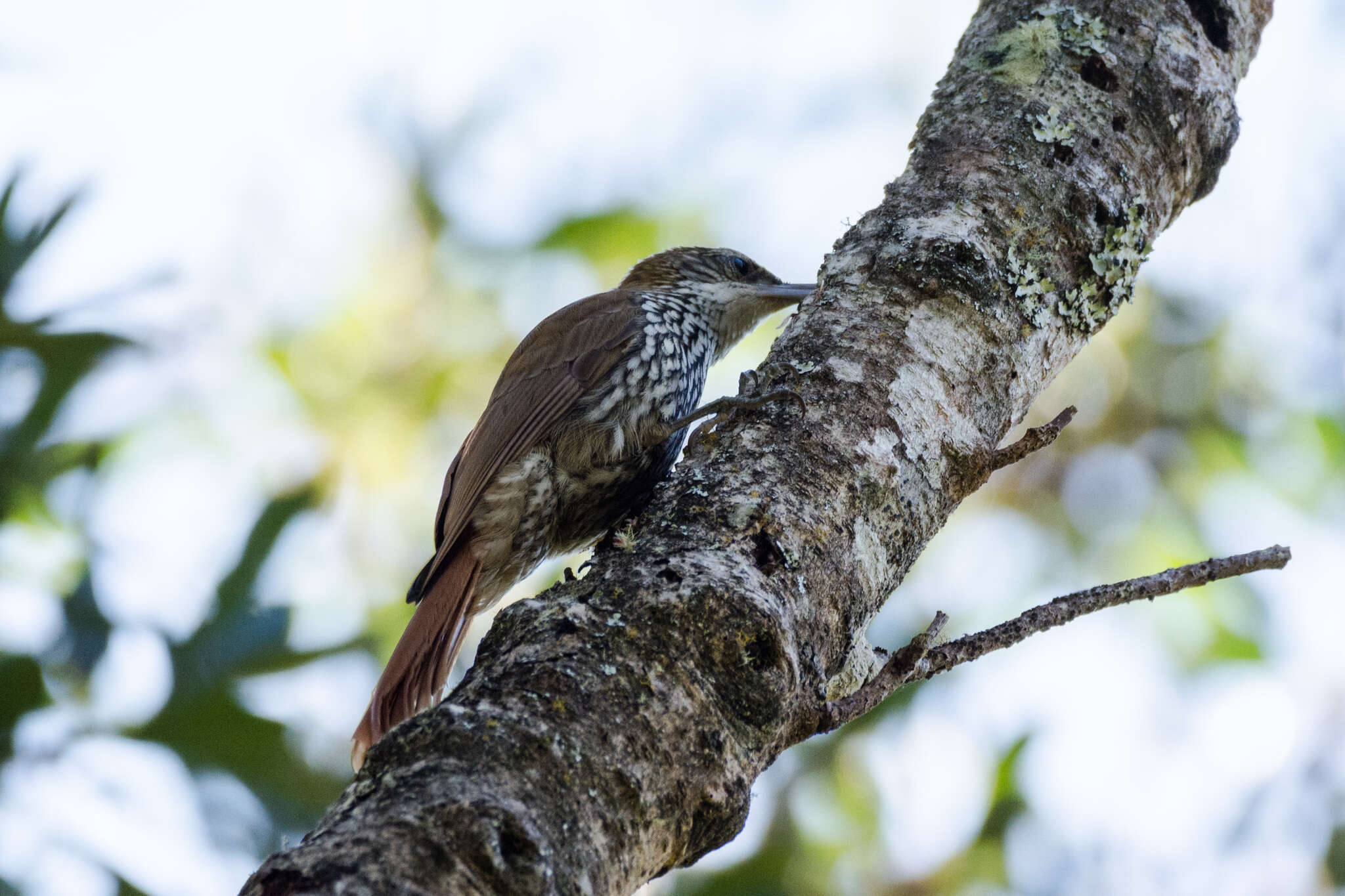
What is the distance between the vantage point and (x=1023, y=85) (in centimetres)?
226

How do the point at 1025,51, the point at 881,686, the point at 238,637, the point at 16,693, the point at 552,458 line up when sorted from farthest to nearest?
the point at 238,637
the point at 552,458
the point at 16,693
the point at 1025,51
the point at 881,686

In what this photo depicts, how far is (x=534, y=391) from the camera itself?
3.05 meters

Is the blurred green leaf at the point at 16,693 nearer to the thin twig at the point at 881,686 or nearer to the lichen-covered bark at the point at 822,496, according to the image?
the lichen-covered bark at the point at 822,496

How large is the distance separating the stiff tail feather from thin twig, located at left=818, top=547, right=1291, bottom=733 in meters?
0.97

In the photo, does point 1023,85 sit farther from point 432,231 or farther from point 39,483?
point 432,231

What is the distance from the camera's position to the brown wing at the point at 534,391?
285cm

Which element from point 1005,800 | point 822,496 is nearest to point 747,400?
point 822,496

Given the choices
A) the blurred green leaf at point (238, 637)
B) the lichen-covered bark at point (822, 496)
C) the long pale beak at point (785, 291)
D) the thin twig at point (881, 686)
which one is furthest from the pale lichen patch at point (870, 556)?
the long pale beak at point (785, 291)

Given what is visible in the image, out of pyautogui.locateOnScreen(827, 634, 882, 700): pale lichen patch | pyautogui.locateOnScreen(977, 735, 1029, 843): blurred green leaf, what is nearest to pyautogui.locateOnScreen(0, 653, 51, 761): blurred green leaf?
pyautogui.locateOnScreen(827, 634, 882, 700): pale lichen patch

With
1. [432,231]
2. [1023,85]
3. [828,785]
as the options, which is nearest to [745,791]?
[1023,85]

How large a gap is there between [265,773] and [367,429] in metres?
2.04

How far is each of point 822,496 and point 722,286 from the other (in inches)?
89.2

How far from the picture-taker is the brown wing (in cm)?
285

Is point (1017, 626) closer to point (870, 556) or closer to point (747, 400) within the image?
point (870, 556)
